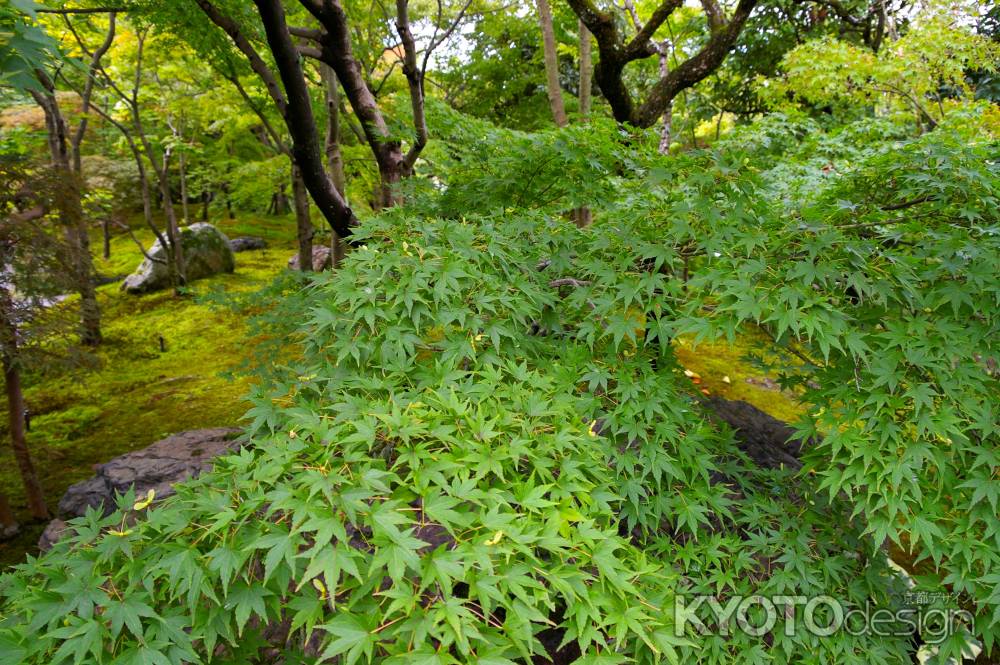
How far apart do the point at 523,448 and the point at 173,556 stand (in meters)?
0.89

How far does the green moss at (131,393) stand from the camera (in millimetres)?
4902

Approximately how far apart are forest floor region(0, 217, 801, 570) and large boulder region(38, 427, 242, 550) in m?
0.44

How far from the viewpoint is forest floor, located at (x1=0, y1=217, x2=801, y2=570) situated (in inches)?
192

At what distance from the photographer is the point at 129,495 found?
142 cm

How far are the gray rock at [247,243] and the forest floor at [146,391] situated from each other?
4.62 meters

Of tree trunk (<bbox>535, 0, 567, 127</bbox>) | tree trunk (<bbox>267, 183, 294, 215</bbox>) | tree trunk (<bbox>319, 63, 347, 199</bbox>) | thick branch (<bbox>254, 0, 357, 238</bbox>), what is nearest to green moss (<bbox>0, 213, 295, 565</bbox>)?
thick branch (<bbox>254, 0, 357, 238</bbox>)

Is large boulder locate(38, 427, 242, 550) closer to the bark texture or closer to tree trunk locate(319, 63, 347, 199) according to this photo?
tree trunk locate(319, 63, 347, 199)

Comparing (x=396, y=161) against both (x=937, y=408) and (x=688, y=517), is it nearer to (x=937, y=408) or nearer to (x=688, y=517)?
(x=688, y=517)

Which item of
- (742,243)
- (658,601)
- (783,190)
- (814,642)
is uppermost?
(783,190)

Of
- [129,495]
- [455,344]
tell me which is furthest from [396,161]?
[129,495]

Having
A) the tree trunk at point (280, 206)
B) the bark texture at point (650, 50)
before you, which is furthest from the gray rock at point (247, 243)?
the bark texture at point (650, 50)

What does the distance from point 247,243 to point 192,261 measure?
330 cm

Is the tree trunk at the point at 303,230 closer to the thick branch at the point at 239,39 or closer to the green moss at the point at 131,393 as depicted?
the green moss at the point at 131,393

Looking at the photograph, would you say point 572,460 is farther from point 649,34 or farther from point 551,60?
point 551,60
